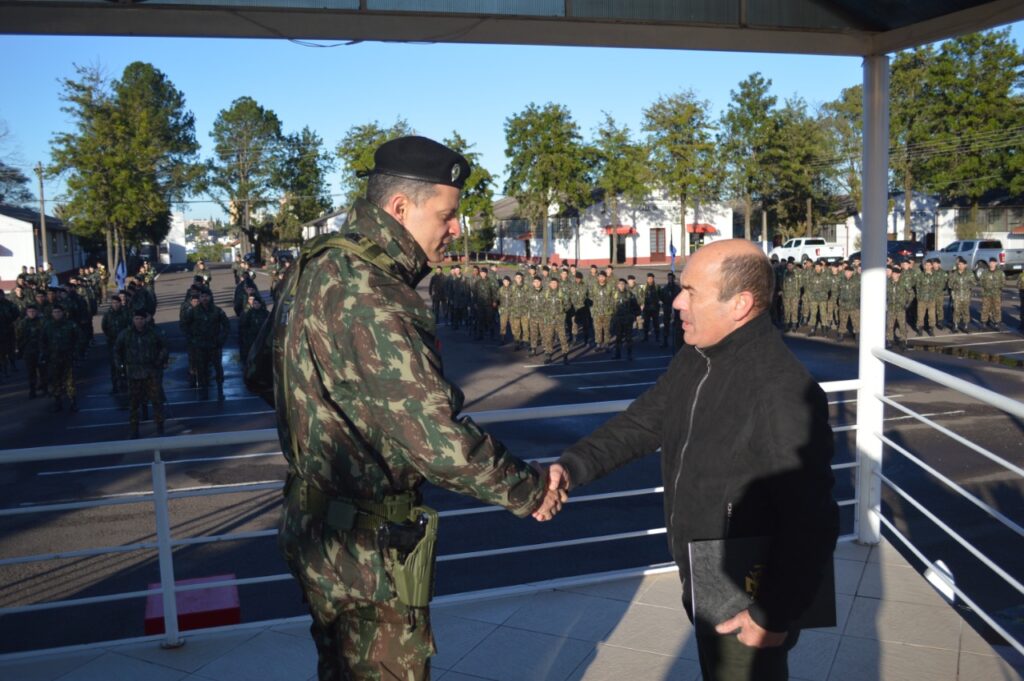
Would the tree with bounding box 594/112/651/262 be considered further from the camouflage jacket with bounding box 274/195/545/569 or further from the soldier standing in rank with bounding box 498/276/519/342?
the camouflage jacket with bounding box 274/195/545/569

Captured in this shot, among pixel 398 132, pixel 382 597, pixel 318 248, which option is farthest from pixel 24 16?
pixel 398 132

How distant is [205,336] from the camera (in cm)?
1625

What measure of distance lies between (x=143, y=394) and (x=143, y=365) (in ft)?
1.43

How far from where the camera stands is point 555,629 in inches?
156

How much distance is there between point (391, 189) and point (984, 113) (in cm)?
5794

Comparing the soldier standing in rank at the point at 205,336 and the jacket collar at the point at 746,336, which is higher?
the jacket collar at the point at 746,336

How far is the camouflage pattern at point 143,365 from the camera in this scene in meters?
12.9

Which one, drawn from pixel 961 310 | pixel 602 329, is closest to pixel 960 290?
pixel 961 310

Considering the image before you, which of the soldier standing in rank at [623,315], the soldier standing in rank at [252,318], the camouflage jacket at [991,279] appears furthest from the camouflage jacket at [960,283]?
the soldier standing in rank at [252,318]

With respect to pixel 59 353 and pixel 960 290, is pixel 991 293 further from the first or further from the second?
pixel 59 353

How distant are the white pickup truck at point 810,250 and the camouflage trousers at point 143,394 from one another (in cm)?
4151

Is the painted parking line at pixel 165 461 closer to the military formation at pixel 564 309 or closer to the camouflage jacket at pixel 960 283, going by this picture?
the military formation at pixel 564 309

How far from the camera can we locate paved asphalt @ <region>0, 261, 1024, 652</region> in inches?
256

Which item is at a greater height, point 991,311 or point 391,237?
point 391,237
